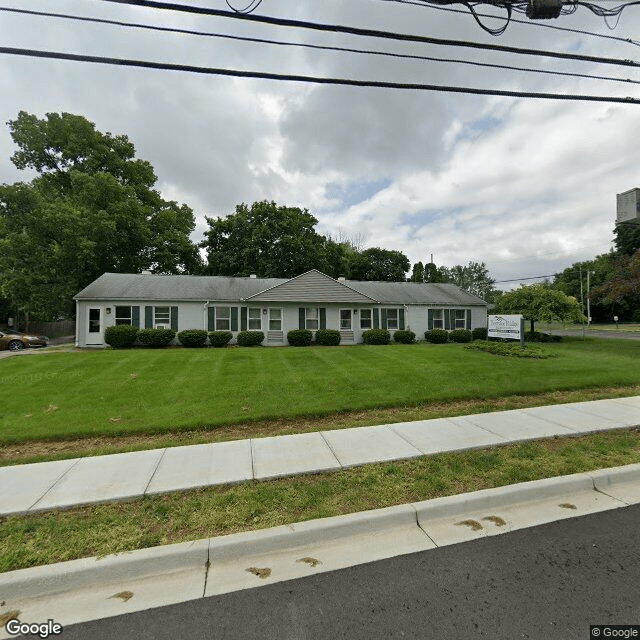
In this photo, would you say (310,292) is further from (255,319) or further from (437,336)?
(437,336)

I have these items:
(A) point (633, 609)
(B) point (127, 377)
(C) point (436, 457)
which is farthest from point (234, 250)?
(A) point (633, 609)

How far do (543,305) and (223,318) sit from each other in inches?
742

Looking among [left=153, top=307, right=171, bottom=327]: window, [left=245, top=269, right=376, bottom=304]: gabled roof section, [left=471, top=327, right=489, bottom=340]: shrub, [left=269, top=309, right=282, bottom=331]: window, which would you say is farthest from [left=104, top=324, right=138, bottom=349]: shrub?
[left=471, top=327, right=489, bottom=340]: shrub

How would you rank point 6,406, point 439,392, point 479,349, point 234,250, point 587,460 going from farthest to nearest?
point 234,250 < point 479,349 < point 439,392 < point 6,406 < point 587,460

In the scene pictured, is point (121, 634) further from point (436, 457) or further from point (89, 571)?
point (436, 457)

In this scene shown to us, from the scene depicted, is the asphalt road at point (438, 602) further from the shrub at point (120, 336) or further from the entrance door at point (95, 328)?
the entrance door at point (95, 328)

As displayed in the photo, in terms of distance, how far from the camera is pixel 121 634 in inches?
82.6

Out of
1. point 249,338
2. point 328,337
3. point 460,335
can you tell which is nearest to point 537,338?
point 460,335

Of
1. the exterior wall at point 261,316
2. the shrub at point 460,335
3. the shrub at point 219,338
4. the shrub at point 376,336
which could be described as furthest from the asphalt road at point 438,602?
the shrub at point 460,335

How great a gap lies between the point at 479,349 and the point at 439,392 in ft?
29.0

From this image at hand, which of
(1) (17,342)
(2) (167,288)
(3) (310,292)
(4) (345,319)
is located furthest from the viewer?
(4) (345,319)

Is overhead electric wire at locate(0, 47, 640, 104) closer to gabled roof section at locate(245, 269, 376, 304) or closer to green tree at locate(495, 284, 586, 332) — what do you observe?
gabled roof section at locate(245, 269, 376, 304)

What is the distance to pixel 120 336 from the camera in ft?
53.6

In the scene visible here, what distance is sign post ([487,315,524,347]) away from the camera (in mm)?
15898
